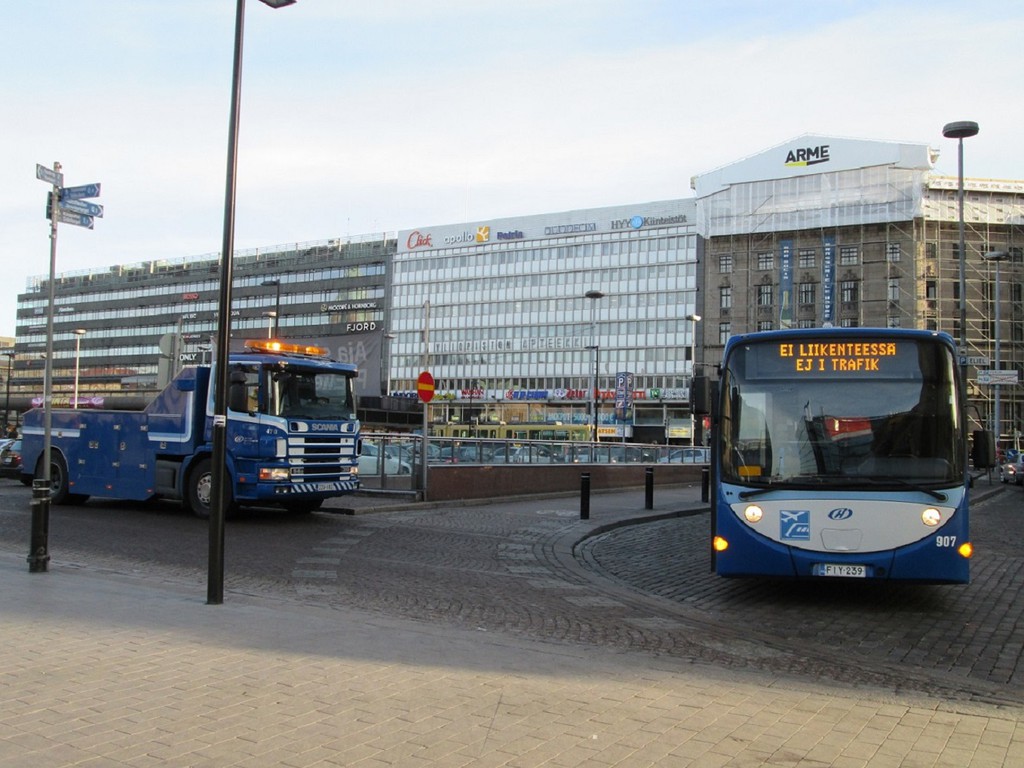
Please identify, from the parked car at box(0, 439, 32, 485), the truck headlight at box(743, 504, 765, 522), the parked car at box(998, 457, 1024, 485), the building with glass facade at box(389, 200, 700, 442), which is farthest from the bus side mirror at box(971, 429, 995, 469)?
the building with glass facade at box(389, 200, 700, 442)

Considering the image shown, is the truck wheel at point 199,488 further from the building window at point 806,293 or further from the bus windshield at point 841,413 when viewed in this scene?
the building window at point 806,293

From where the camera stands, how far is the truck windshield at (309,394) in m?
16.7

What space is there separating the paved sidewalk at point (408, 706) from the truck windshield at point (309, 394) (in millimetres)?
9113

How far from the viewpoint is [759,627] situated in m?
8.91

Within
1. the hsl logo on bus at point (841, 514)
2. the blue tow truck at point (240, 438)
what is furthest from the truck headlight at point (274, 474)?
the hsl logo on bus at point (841, 514)

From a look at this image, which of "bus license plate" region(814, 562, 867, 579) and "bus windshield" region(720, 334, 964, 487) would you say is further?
"bus windshield" region(720, 334, 964, 487)

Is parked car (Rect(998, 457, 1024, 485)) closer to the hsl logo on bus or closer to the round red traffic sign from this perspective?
the round red traffic sign

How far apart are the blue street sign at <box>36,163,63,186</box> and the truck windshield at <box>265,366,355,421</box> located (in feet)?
19.7

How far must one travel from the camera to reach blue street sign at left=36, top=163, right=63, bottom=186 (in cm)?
1088

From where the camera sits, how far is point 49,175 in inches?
434

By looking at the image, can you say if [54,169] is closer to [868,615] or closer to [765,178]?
[868,615]

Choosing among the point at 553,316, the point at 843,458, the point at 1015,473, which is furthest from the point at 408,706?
the point at 553,316

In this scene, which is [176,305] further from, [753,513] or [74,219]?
[753,513]

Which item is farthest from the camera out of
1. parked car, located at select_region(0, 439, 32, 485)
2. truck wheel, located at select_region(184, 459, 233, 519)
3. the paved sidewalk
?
parked car, located at select_region(0, 439, 32, 485)
